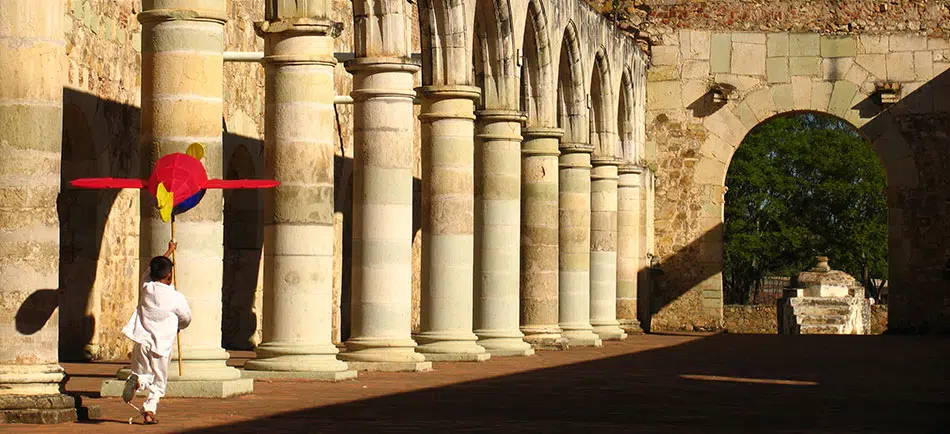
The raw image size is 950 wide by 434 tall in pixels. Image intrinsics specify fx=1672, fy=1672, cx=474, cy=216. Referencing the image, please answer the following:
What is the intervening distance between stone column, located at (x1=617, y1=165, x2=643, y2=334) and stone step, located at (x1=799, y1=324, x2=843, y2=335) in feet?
20.8

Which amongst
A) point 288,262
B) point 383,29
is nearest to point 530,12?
point 383,29

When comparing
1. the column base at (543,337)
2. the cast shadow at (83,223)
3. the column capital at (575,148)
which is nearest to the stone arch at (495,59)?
the column base at (543,337)

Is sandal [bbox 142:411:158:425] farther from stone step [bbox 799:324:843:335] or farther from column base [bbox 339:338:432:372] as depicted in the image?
stone step [bbox 799:324:843:335]

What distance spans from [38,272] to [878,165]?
51104 millimetres

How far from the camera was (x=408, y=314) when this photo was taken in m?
15.4

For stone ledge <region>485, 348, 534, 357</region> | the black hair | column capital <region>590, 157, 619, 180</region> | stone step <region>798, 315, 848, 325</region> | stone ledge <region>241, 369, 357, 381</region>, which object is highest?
column capital <region>590, 157, 619, 180</region>

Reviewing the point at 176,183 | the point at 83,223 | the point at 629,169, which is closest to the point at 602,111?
the point at 629,169

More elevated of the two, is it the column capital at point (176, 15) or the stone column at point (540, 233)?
the column capital at point (176, 15)

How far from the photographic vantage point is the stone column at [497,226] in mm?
19281

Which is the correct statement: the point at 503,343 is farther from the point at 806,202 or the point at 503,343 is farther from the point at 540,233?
the point at 806,202

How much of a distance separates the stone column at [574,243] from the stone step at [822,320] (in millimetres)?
12448

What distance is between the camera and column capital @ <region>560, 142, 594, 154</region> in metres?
23.7

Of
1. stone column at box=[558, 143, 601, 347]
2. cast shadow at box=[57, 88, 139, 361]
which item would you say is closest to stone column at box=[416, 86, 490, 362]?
cast shadow at box=[57, 88, 139, 361]

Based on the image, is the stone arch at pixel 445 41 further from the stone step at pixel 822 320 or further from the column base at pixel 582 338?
the stone step at pixel 822 320
